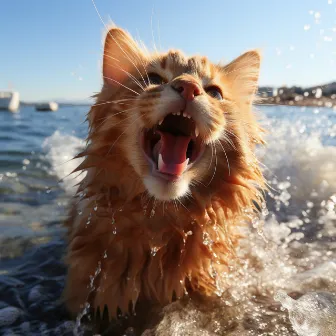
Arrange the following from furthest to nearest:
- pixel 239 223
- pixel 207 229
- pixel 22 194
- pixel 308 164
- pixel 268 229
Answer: pixel 308 164 → pixel 22 194 → pixel 268 229 → pixel 239 223 → pixel 207 229

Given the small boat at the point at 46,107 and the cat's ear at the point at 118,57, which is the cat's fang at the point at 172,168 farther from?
the small boat at the point at 46,107

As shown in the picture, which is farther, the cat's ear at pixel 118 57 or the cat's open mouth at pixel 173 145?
the cat's ear at pixel 118 57

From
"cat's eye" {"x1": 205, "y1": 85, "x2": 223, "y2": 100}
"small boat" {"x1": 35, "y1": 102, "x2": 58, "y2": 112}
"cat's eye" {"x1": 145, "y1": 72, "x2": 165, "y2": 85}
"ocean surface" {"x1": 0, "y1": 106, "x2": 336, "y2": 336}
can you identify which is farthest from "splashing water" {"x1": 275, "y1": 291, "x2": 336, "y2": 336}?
"small boat" {"x1": 35, "y1": 102, "x2": 58, "y2": 112}

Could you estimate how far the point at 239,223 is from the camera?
3039 millimetres

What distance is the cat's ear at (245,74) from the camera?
9.96 ft

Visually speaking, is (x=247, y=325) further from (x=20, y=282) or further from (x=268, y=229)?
(x=268, y=229)

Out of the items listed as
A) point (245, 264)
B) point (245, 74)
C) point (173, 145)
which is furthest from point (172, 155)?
point (245, 264)

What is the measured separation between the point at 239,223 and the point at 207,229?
0.51 meters

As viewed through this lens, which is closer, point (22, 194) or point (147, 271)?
point (147, 271)

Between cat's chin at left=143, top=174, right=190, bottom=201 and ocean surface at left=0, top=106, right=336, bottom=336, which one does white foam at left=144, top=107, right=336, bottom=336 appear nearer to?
ocean surface at left=0, top=106, right=336, bottom=336

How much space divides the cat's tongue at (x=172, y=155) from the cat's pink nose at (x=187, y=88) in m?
0.27

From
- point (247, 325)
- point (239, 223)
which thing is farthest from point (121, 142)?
point (247, 325)

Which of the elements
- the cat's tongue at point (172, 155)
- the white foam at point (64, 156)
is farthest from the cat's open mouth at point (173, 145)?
the white foam at point (64, 156)

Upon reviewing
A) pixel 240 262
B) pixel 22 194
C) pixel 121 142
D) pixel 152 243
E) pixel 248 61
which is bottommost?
pixel 22 194
